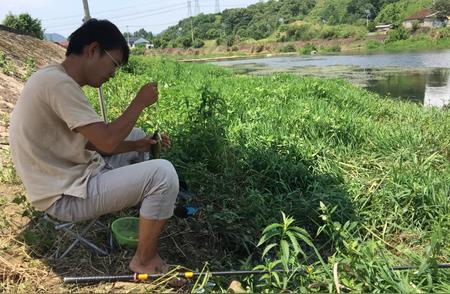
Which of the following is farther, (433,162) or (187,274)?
(433,162)

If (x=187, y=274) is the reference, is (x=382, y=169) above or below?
below

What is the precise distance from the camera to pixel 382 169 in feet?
14.5

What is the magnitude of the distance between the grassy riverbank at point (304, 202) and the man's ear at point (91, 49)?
47.4 inches

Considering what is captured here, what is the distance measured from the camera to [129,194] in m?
2.22

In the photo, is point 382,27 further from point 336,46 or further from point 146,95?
point 146,95

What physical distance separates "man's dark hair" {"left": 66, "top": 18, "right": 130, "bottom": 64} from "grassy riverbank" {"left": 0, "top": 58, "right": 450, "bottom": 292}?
1.23m

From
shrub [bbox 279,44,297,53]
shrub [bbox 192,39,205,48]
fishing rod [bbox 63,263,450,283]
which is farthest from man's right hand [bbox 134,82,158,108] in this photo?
shrub [bbox 192,39,205,48]

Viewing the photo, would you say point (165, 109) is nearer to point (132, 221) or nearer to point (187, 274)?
point (132, 221)

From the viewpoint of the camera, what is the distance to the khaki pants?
221 centimetres

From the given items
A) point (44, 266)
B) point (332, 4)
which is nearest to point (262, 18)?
point (332, 4)

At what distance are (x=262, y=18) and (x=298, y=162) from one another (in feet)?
361

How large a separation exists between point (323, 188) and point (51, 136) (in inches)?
93.1

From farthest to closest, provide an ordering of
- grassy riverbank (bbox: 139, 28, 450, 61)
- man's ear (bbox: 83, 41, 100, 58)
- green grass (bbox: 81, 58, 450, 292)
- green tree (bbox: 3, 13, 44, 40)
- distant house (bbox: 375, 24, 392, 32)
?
distant house (bbox: 375, 24, 392, 32), grassy riverbank (bbox: 139, 28, 450, 61), green tree (bbox: 3, 13, 44, 40), green grass (bbox: 81, 58, 450, 292), man's ear (bbox: 83, 41, 100, 58)

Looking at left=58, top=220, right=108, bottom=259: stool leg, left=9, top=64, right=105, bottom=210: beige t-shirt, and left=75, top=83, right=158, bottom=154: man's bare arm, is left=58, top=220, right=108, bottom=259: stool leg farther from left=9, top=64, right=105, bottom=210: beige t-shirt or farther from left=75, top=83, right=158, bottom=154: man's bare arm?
left=75, top=83, right=158, bottom=154: man's bare arm
